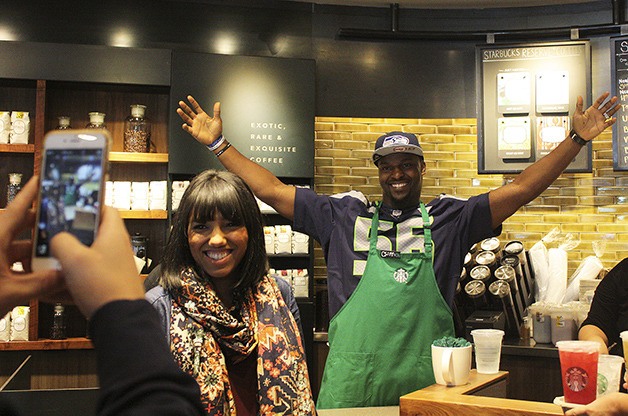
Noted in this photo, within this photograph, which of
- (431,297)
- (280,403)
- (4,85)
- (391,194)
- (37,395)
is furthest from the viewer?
(4,85)

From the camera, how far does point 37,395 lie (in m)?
1.61

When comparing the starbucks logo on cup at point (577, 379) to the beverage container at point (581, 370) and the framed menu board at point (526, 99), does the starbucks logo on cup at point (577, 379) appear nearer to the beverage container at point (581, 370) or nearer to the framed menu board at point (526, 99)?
the beverage container at point (581, 370)

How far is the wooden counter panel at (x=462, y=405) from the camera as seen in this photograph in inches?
80.9

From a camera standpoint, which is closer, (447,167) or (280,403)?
(280,403)

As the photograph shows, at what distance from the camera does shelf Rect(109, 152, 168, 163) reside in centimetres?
485

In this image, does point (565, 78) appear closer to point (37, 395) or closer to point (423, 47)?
point (423, 47)

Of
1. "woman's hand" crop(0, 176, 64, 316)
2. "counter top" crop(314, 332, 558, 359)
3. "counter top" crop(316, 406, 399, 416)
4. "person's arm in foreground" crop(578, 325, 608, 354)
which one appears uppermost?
"woman's hand" crop(0, 176, 64, 316)

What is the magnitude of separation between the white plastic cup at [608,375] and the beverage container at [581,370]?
68 millimetres

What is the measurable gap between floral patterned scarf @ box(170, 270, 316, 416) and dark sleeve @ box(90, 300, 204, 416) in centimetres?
119

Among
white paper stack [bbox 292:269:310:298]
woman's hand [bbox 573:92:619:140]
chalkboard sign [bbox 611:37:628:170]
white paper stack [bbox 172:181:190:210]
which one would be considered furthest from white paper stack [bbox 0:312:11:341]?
chalkboard sign [bbox 611:37:628:170]

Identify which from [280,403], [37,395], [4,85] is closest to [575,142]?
[280,403]

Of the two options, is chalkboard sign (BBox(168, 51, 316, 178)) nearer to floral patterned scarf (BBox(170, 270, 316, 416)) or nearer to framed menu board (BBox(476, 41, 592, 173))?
framed menu board (BBox(476, 41, 592, 173))

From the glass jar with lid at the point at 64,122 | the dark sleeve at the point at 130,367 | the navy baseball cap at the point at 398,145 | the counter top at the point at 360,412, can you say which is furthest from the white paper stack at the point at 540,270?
the dark sleeve at the point at 130,367

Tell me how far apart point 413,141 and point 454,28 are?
105 inches
